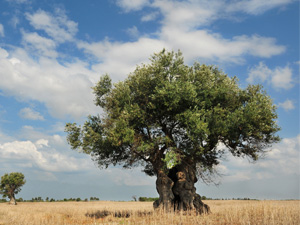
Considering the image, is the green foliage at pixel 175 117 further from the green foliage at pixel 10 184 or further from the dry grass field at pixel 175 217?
the green foliage at pixel 10 184

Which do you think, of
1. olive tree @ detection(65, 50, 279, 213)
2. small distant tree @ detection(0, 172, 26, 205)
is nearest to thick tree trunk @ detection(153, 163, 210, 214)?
olive tree @ detection(65, 50, 279, 213)

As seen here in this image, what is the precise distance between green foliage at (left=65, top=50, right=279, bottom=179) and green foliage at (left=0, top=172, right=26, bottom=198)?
74.0m

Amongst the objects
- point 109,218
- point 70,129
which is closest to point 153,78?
point 70,129

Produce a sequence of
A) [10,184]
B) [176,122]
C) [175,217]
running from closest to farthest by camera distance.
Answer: [175,217], [176,122], [10,184]

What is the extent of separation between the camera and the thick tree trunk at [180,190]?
32531 mm

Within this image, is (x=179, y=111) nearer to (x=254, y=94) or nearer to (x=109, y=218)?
(x=254, y=94)

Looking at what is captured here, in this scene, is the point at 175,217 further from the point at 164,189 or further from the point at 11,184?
the point at 11,184

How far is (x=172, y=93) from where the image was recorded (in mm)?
28328

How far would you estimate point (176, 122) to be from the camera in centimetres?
3181

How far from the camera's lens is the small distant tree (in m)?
92.3

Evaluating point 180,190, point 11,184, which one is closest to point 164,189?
point 180,190

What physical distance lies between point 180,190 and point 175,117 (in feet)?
33.7

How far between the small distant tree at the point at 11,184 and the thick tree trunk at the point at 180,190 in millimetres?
77615

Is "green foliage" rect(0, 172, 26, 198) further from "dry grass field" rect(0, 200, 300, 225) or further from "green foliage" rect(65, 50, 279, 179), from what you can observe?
"green foliage" rect(65, 50, 279, 179)
